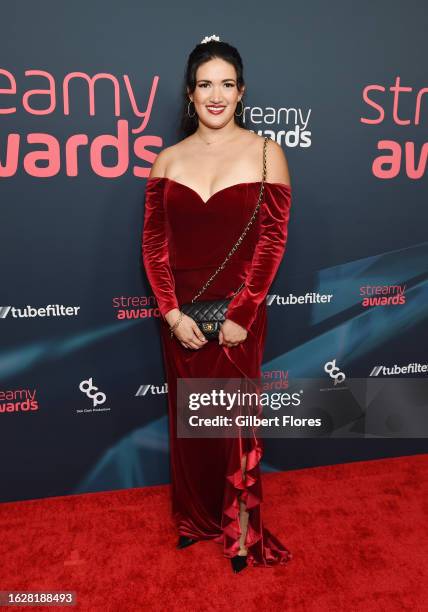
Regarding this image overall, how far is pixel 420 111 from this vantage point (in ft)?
8.10

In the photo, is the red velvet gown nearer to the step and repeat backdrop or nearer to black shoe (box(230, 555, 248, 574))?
black shoe (box(230, 555, 248, 574))

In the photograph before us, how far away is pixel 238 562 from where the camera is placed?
6.58ft

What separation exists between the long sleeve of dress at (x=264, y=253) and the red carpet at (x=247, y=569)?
3.17 feet

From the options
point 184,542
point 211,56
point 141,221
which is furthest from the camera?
point 141,221

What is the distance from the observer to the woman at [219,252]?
1876mm

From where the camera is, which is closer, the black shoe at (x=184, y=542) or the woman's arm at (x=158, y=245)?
the woman's arm at (x=158, y=245)

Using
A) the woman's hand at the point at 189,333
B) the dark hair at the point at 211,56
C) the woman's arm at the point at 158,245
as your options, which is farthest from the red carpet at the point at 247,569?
the dark hair at the point at 211,56

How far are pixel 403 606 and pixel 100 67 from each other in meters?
2.32

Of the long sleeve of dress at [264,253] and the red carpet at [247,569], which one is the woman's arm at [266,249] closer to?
the long sleeve of dress at [264,253]

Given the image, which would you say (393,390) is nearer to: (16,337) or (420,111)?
(420,111)

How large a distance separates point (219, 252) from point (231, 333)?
30 cm

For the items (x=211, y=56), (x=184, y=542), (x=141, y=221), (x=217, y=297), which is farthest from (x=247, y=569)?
(x=211, y=56)

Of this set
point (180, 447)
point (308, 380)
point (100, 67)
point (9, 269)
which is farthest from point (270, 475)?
point (100, 67)

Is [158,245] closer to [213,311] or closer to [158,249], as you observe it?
[158,249]
